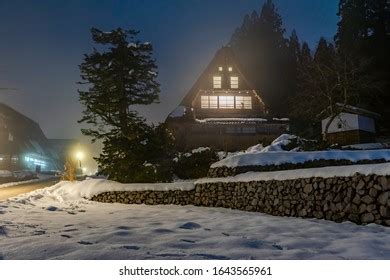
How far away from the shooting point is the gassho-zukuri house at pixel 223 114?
90.2 ft

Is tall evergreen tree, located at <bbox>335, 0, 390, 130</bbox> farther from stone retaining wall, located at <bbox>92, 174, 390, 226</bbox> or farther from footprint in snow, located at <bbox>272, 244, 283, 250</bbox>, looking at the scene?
footprint in snow, located at <bbox>272, 244, 283, 250</bbox>

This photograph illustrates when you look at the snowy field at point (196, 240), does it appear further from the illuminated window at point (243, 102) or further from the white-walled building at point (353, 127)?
the illuminated window at point (243, 102)

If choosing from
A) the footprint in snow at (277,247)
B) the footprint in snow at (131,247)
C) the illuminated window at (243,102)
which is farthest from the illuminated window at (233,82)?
the footprint in snow at (131,247)

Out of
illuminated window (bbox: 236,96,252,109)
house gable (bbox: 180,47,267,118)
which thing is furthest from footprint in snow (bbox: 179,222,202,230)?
illuminated window (bbox: 236,96,252,109)

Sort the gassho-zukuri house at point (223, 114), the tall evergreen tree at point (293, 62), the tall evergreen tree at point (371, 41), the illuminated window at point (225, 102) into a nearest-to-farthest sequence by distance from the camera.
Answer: the gassho-zukuri house at point (223, 114) < the illuminated window at point (225, 102) < the tall evergreen tree at point (371, 41) < the tall evergreen tree at point (293, 62)

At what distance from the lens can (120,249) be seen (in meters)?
4.59

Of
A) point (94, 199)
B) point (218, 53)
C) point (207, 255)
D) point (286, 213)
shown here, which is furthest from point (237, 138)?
point (207, 255)

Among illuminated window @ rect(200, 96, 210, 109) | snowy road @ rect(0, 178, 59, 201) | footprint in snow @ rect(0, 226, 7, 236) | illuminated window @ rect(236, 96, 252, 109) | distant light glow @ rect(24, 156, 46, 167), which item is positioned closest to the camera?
footprint in snow @ rect(0, 226, 7, 236)

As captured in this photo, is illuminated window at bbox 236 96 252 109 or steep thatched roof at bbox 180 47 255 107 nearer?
steep thatched roof at bbox 180 47 255 107

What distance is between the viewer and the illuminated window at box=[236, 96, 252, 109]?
2948 cm

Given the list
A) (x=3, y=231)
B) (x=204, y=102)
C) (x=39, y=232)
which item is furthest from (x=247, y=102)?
(x=3, y=231)

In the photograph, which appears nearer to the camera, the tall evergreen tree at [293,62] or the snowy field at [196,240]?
the snowy field at [196,240]

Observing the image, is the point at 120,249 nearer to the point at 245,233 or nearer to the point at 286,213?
the point at 245,233

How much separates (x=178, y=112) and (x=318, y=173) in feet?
66.6
